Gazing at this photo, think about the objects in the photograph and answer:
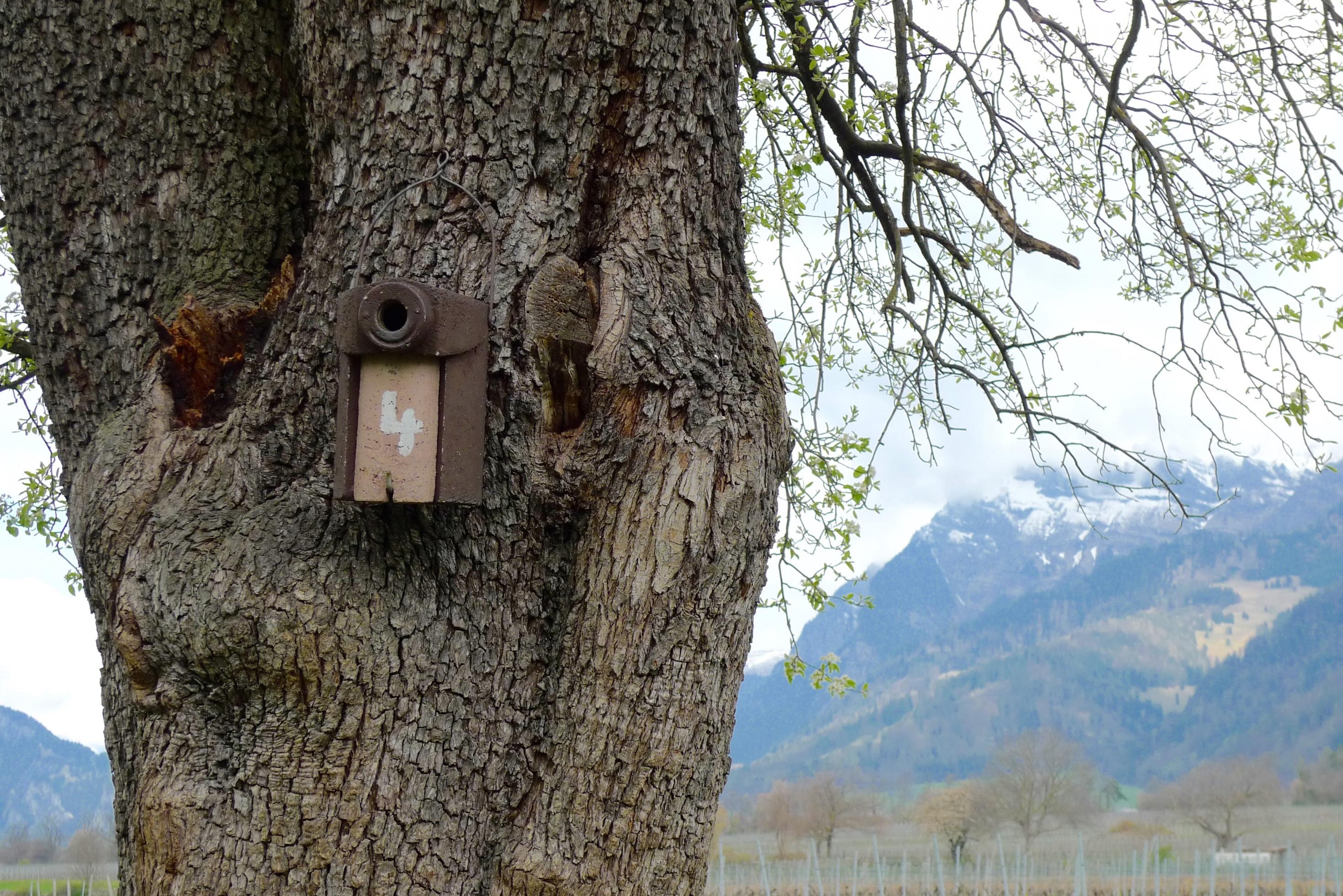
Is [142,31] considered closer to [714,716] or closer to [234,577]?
[234,577]

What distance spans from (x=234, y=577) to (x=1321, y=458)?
437cm

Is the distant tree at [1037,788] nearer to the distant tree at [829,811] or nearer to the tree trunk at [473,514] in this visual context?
the distant tree at [829,811]

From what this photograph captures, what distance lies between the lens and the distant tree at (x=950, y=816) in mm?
26062

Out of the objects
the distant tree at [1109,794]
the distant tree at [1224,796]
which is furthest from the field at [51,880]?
the distant tree at [1109,794]

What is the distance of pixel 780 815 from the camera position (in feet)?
107

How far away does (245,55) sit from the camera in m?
2.37

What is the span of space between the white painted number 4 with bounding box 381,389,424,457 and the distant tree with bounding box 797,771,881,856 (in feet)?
103

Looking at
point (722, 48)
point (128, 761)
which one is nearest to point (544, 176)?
point (722, 48)

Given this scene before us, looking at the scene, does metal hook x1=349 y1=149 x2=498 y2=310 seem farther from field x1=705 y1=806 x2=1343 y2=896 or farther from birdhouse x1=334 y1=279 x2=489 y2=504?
field x1=705 y1=806 x2=1343 y2=896

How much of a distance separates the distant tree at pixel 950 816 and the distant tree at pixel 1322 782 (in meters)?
26.3

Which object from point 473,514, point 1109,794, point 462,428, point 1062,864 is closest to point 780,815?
point 1062,864

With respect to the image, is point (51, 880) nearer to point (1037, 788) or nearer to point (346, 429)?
point (346, 429)

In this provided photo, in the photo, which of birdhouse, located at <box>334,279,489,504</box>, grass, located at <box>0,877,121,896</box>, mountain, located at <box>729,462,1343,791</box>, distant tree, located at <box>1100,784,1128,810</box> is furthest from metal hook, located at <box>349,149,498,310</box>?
mountain, located at <box>729,462,1343,791</box>

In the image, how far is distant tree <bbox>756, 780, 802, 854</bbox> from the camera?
Answer: 3206 cm
